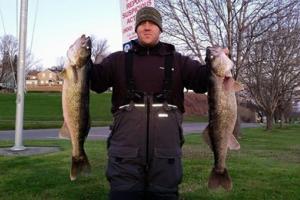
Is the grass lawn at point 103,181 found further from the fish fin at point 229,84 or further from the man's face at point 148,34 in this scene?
the man's face at point 148,34

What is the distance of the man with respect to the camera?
4.13 m

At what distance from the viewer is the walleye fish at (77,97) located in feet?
13.5

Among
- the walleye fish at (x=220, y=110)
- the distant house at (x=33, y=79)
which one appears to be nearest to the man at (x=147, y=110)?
the walleye fish at (x=220, y=110)

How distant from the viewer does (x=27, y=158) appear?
38.9 feet

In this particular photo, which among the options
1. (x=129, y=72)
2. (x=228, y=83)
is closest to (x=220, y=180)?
(x=228, y=83)

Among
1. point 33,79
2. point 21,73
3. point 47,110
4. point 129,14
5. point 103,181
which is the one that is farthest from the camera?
point 33,79

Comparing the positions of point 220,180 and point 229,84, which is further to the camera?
point 220,180

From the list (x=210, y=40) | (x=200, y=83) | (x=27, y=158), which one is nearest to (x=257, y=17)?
(x=210, y=40)

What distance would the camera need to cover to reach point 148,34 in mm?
4336

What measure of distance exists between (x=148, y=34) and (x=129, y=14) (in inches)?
167

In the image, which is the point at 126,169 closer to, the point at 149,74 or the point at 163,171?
the point at 163,171

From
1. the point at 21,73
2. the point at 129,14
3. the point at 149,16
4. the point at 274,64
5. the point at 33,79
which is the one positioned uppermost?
the point at 33,79

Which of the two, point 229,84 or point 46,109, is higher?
point 46,109

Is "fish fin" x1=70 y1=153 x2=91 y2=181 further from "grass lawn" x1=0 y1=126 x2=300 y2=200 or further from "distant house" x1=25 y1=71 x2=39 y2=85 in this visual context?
"distant house" x1=25 y1=71 x2=39 y2=85
